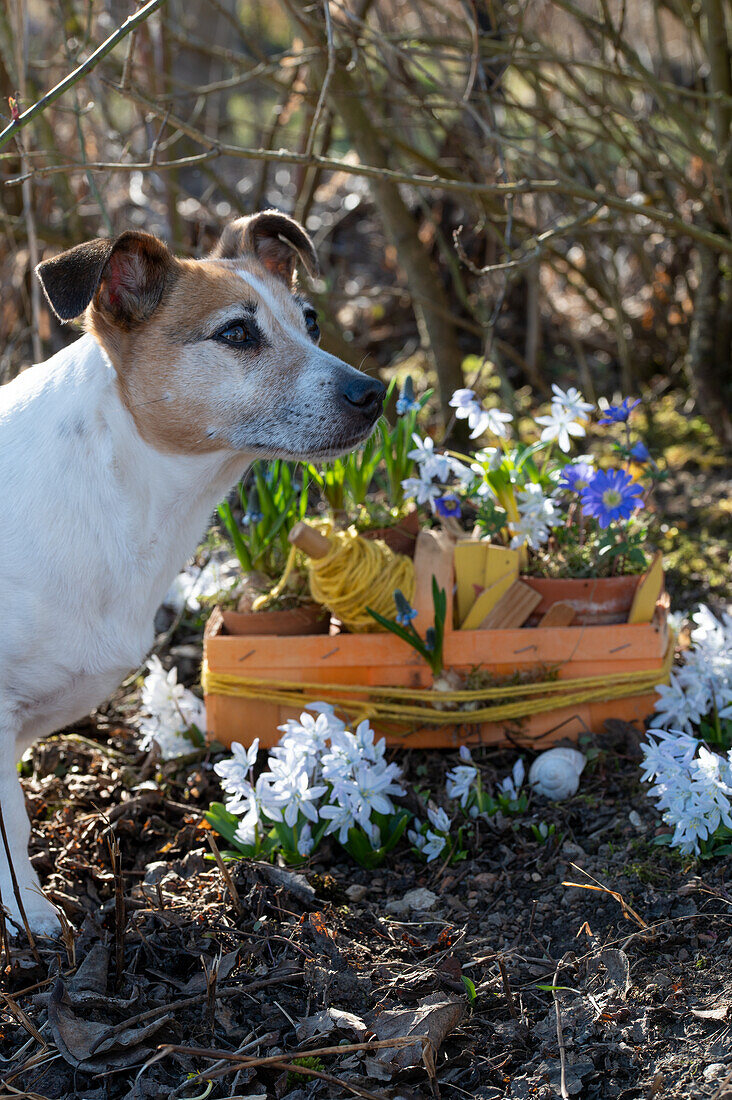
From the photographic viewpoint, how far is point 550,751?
2.97 meters

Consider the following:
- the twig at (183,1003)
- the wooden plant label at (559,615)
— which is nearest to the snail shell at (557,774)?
the wooden plant label at (559,615)

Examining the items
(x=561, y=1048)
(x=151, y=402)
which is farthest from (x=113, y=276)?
(x=561, y=1048)

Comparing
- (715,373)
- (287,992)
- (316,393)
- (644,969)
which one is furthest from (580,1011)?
(715,373)

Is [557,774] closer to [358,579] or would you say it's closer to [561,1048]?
[358,579]

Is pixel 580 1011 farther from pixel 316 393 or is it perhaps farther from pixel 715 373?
pixel 715 373

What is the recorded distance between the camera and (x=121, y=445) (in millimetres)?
2516

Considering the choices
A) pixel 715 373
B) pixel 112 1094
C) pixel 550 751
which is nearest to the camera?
pixel 112 1094

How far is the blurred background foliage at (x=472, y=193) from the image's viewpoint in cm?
405

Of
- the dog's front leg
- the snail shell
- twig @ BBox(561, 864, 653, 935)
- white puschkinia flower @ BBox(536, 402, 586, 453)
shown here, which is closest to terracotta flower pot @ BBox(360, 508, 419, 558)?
white puschkinia flower @ BBox(536, 402, 586, 453)

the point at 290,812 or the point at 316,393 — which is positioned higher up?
the point at 316,393

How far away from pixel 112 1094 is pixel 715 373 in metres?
4.23

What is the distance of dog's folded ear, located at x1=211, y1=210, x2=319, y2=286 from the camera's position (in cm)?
305

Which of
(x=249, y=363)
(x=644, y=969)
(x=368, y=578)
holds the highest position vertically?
(x=249, y=363)

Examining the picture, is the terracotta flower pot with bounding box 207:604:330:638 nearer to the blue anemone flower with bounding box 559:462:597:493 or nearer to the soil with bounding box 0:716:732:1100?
the soil with bounding box 0:716:732:1100
